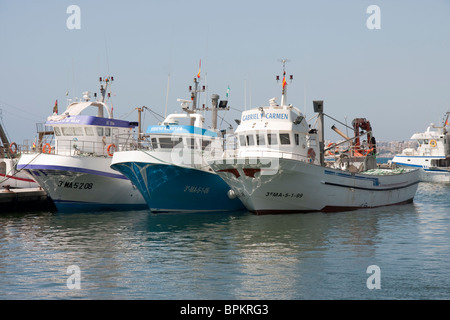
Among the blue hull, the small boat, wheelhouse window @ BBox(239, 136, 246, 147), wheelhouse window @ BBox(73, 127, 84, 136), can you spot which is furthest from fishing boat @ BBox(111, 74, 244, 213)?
the small boat

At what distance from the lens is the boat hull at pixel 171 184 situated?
30.2 m

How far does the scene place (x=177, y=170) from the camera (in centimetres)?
3034

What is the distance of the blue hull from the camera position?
99.8ft

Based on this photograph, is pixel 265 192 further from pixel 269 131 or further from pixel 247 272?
pixel 247 272

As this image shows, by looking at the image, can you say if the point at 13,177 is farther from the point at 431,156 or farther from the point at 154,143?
the point at 431,156

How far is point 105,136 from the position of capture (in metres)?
37.0

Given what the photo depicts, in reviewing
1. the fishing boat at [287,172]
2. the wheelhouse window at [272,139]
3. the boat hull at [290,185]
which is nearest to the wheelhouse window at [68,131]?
the fishing boat at [287,172]

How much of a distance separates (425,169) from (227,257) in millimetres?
59794

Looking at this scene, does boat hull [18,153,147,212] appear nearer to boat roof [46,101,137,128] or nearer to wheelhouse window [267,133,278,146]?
boat roof [46,101,137,128]

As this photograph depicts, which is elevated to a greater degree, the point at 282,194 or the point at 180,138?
the point at 180,138

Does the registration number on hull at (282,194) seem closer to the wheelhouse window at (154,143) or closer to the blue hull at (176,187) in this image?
the blue hull at (176,187)

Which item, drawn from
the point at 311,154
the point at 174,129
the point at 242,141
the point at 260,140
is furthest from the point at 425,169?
the point at 174,129
